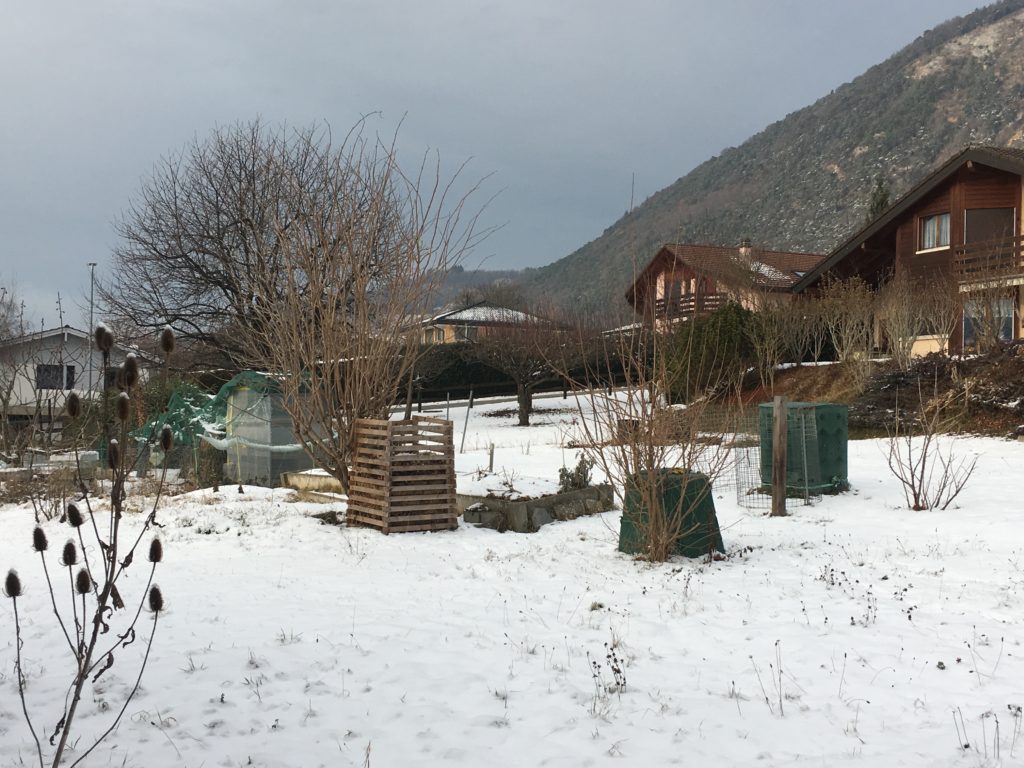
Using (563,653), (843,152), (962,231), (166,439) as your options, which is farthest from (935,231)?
(843,152)

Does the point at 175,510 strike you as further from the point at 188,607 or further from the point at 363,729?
the point at 363,729

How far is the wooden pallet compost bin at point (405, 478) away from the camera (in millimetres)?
8633

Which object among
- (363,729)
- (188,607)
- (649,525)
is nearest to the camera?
(363,729)

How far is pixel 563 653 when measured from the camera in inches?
190

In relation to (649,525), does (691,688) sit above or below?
below

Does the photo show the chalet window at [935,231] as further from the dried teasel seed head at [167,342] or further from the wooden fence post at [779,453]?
the dried teasel seed head at [167,342]

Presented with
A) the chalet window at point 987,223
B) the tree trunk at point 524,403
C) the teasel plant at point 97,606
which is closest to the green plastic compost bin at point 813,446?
the teasel plant at point 97,606

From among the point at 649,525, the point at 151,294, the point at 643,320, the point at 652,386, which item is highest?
the point at 151,294

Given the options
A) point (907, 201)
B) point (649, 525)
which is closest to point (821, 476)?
point (649, 525)

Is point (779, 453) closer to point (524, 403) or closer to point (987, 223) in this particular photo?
point (524, 403)

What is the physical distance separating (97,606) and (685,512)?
4633 millimetres

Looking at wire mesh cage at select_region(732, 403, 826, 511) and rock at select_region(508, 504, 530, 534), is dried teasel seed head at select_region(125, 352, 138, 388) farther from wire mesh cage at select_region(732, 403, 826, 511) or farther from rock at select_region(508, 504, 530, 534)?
wire mesh cage at select_region(732, 403, 826, 511)

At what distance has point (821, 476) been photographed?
10.1 meters

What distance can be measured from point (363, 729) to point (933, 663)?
Result: 326 centimetres
